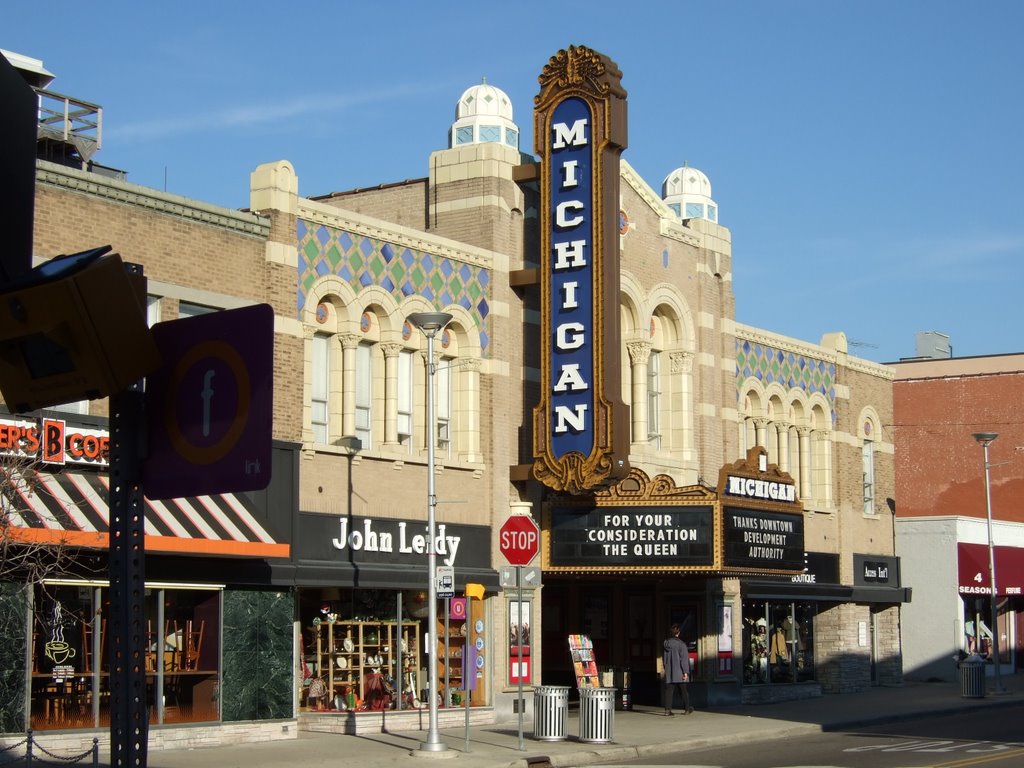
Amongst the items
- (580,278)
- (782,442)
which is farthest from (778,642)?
(580,278)

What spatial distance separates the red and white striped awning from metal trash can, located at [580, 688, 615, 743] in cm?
573

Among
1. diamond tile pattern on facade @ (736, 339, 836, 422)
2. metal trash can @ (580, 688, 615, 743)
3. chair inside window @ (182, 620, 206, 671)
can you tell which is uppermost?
diamond tile pattern on facade @ (736, 339, 836, 422)

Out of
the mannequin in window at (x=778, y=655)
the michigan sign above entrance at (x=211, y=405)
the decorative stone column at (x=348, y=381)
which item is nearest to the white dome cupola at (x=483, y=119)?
the decorative stone column at (x=348, y=381)

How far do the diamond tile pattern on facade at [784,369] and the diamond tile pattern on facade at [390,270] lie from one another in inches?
415

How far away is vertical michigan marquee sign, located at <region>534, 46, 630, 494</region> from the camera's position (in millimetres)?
29203

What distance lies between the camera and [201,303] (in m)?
24.9

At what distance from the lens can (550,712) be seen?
25078 millimetres

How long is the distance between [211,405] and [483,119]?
2837cm

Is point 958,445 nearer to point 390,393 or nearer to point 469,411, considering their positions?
point 469,411

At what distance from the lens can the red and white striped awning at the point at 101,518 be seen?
1980cm

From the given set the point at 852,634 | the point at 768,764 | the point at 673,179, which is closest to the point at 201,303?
the point at 768,764

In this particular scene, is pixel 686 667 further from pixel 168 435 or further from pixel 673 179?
pixel 168 435

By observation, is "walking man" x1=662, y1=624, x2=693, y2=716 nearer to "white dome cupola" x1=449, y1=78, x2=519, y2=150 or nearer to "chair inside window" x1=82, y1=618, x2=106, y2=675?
"white dome cupola" x1=449, y1=78, x2=519, y2=150

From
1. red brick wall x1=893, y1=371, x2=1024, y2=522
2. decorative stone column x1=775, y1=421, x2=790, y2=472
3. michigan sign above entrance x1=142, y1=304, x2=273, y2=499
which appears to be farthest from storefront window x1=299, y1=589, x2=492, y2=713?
red brick wall x1=893, y1=371, x2=1024, y2=522
